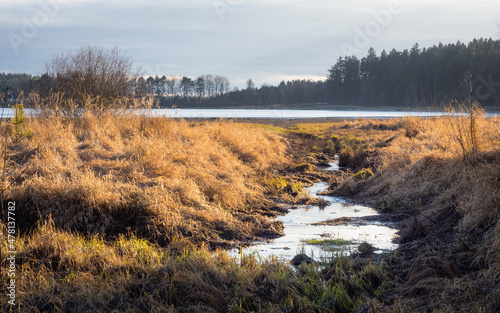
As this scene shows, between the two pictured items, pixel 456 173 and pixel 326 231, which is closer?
pixel 326 231

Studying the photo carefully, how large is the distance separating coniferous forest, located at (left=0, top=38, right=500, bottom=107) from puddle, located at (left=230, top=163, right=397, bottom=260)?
50155 mm

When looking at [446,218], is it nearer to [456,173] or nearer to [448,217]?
[448,217]

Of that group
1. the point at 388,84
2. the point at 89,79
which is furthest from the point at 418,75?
the point at 89,79

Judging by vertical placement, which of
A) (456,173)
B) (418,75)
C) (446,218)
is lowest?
(446,218)

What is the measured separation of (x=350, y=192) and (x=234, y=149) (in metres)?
4.62

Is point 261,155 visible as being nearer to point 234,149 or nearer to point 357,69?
point 234,149

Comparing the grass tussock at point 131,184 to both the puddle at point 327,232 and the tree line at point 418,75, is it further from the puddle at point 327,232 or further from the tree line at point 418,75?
the tree line at point 418,75

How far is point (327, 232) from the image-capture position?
7234 mm

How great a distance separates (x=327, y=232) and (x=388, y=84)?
80.6 metres

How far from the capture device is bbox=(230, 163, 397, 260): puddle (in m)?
6.17

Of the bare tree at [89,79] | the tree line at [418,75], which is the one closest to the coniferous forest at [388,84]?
the tree line at [418,75]

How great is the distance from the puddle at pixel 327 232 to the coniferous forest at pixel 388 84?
5016 centimetres

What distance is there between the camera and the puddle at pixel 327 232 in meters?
6.17

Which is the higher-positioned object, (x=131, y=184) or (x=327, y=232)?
(x=131, y=184)
